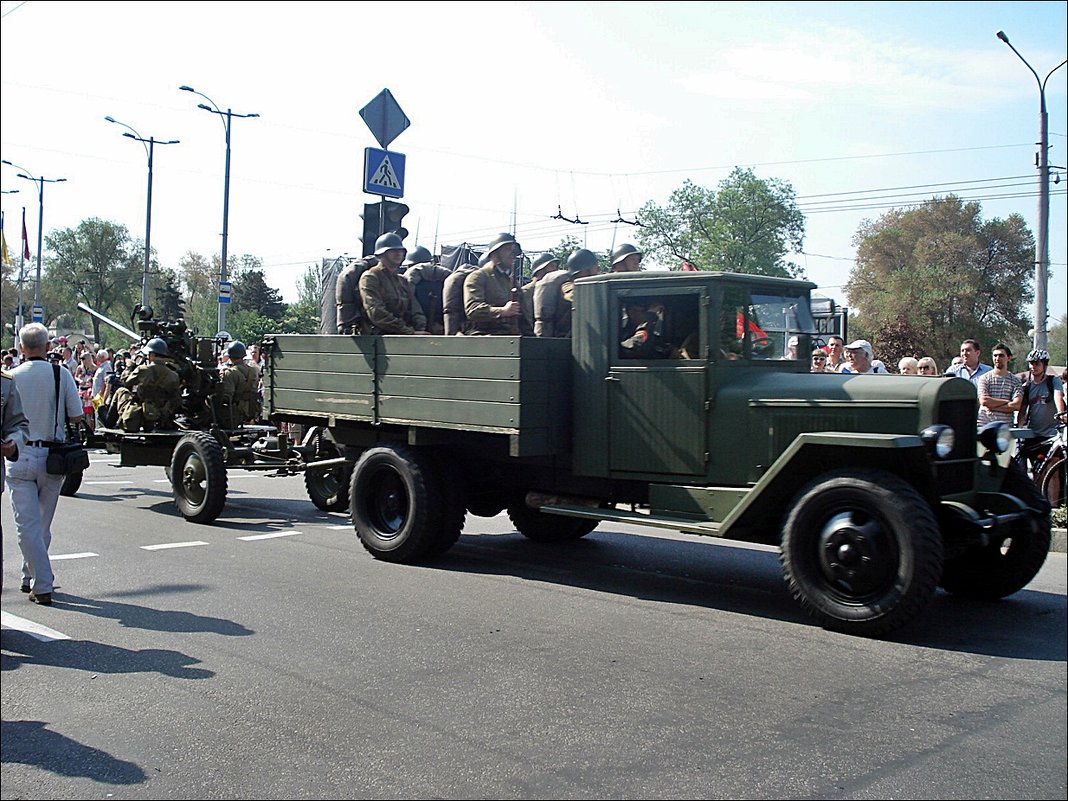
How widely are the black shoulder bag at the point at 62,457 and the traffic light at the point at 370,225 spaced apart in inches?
154

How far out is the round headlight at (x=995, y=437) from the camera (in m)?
6.72

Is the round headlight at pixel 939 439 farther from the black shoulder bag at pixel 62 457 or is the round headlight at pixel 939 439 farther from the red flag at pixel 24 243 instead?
the red flag at pixel 24 243

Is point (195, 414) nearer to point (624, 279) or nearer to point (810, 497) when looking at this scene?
point (624, 279)

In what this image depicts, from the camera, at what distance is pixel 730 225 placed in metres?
60.7

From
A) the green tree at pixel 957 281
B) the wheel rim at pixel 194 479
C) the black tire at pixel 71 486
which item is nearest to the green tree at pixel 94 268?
the green tree at pixel 957 281

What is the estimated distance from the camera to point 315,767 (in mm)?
4219

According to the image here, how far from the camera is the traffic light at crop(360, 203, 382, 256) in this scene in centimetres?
1053

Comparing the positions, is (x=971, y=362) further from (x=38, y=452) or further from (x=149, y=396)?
(x=38, y=452)

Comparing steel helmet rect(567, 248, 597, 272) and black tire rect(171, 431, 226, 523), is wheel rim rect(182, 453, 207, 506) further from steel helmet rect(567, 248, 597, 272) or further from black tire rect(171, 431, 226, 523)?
steel helmet rect(567, 248, 597, 272)

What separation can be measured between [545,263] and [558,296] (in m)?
0.85

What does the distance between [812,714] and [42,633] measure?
438 centimetres

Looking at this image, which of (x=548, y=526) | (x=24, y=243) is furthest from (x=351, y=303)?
(x=24, y=243)

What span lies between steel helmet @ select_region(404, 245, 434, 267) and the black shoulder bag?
4615mm

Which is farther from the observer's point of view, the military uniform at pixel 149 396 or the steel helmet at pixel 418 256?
the military uniform at pixel 149 396
